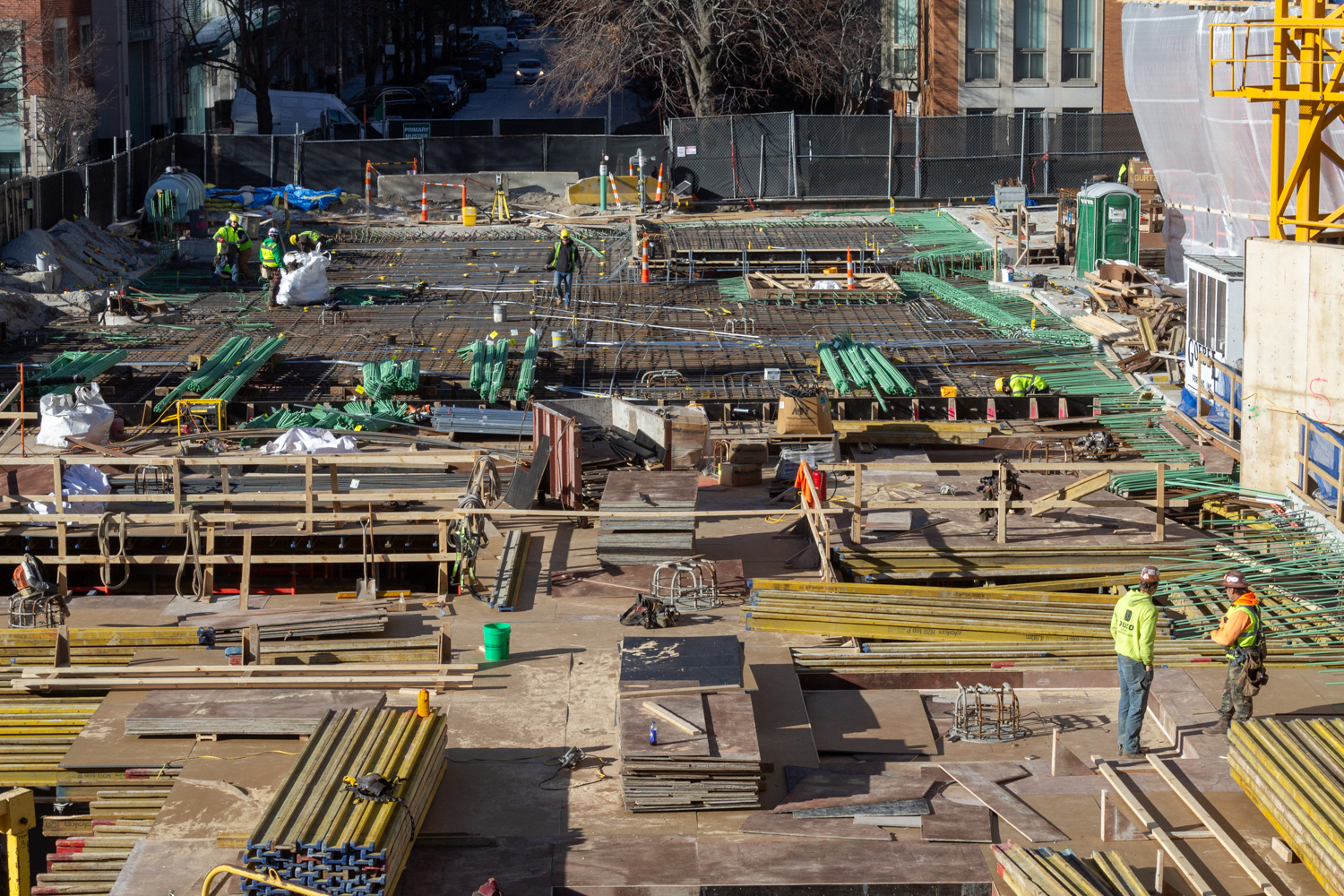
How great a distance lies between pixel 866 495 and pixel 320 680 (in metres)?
7.64

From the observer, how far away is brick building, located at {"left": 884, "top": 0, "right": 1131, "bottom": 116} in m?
46.5

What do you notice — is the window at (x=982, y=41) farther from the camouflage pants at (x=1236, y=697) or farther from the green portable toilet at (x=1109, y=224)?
the camouflage pants at (x=1236, y=697)

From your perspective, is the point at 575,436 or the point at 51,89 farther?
the point at 51,89

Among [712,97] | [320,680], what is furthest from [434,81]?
[320,680]

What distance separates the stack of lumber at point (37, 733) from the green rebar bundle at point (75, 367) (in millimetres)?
10980

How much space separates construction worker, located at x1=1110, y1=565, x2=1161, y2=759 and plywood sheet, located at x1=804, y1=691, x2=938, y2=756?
1583mm

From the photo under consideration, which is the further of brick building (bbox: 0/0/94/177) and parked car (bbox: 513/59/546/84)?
parked car (bbox: 513/59/546/84)

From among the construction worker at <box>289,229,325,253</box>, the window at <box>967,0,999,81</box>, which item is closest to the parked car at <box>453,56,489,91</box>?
the window at <box>967,0,999,81</box>

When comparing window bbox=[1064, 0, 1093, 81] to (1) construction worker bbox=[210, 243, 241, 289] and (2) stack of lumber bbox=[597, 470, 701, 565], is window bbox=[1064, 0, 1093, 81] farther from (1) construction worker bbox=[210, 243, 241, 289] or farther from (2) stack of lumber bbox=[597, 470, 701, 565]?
(2) stack of lumber bbox=[597, 470, 701, 565]

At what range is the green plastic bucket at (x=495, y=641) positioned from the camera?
14211 millimetres

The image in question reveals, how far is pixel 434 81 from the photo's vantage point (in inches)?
2726

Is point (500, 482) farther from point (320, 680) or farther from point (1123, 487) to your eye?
point (1123, 487)

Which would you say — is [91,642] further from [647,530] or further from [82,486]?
[647,530]

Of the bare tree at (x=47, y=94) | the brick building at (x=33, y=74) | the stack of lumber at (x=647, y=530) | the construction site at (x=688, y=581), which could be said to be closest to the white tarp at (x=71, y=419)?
the construction site at (x=688, y=581)
